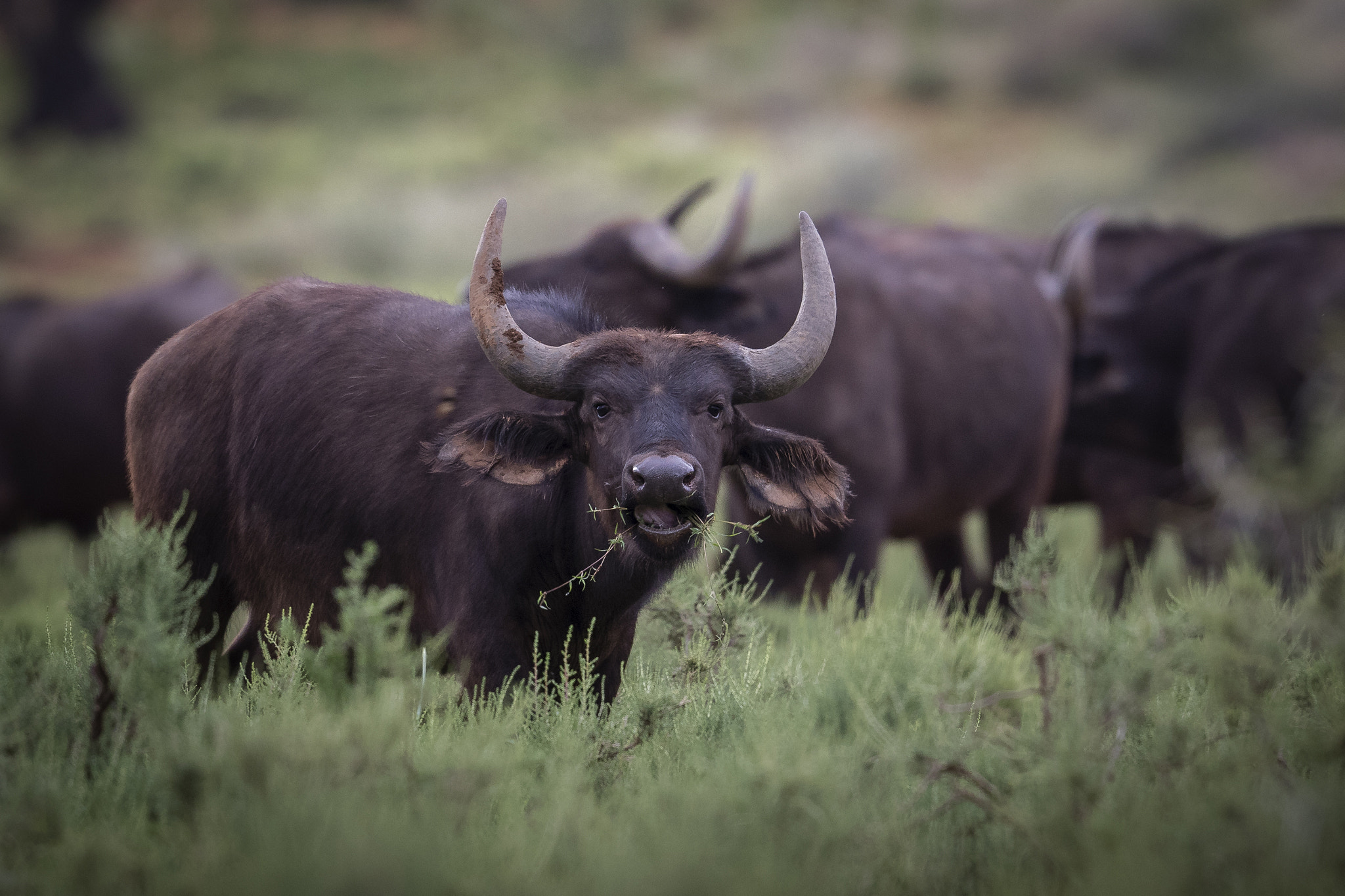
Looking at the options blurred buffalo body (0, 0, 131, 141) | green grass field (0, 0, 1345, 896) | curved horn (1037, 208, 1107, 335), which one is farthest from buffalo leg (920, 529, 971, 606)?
blurred buffalo body (0, 0, 131, 141)

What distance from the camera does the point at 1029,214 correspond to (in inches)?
1223

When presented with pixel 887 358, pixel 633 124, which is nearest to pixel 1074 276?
pixel 887 358

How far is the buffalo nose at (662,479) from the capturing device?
3.63 m

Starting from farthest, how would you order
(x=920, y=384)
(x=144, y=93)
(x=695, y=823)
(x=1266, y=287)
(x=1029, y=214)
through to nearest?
(x=144, y=93) < (x=1029, y=214) < (x=1266, y=287) < (x=920, y=384) < (x=695, y=823)

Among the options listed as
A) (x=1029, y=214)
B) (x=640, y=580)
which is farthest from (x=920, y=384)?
(x=1029, y=214)

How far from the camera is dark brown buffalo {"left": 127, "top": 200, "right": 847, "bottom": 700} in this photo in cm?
400

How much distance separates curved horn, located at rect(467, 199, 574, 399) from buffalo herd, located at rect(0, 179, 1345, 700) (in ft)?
0.04

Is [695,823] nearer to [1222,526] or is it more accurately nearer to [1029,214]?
[1222,526]

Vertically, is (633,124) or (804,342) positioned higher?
(633,124)

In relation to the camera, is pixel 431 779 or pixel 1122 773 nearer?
pixel 431 779

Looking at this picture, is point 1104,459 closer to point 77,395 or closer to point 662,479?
point 662,479

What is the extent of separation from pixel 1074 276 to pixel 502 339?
22.2ft

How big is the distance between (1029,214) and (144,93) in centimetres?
3111

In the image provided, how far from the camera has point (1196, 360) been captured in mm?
9641
